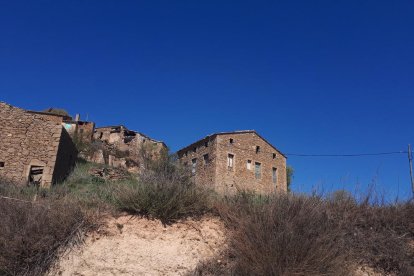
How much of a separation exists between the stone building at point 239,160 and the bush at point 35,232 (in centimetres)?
2603

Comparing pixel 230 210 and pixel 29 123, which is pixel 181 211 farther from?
pixel 29 123

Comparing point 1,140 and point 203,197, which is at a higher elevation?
point 1,140

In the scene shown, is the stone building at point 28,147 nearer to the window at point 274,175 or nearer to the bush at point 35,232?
the bush at point 35,232

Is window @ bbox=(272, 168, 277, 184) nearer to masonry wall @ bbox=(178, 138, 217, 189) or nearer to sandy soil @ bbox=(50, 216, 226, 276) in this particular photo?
masonry wall @ bbox=(178, 138, 217, 189)

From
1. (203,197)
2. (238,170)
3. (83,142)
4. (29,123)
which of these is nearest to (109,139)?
(83,142)

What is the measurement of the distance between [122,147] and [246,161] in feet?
45.2

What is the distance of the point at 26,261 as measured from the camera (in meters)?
6.70

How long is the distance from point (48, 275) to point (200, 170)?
30.2 meters

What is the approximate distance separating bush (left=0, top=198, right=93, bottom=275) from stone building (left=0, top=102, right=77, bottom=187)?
10.6m

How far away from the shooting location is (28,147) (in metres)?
18.0

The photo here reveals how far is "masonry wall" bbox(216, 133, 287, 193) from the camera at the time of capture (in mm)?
34562

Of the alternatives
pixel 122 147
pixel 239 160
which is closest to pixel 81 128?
pixel 122 147

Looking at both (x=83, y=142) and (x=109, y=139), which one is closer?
(x=83, y=142)

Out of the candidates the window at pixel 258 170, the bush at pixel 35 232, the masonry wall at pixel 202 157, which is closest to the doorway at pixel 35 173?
the bush at pixel 35 232
